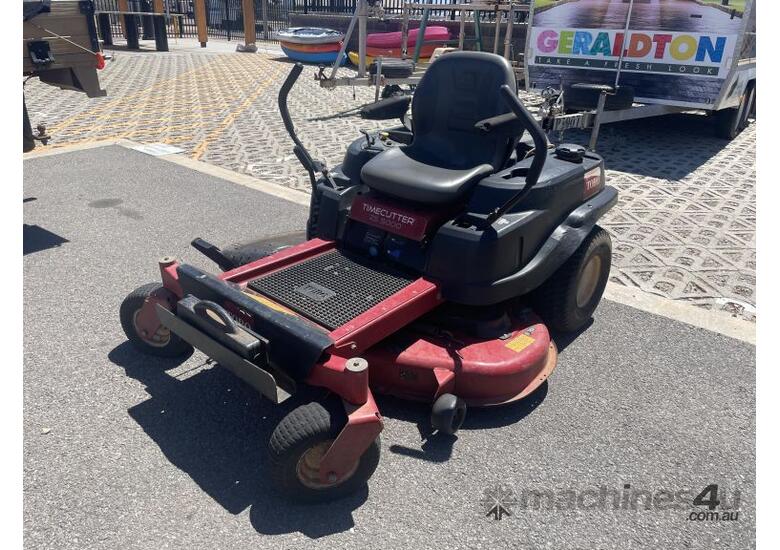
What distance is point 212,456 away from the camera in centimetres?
256

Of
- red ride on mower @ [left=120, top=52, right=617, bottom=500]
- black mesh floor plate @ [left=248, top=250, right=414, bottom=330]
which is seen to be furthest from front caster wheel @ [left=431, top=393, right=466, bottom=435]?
black mesh floor plate @ [left=248, top=250, right=414, bottom=330]

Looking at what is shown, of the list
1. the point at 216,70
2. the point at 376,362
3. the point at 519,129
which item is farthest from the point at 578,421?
the point at 216,70

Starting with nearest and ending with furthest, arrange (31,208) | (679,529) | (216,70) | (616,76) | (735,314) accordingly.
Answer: (679,529) < (735,314) < (31,208) < (616,76) < (216,70)

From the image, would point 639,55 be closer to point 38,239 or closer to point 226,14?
point 38,239

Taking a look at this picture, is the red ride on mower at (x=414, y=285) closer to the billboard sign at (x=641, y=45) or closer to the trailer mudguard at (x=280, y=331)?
the trailer mudguard at (x=280, y=331)

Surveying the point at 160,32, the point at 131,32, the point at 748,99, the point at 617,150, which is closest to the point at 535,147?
the point at 617,150

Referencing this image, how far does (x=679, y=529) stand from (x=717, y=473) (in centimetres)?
44

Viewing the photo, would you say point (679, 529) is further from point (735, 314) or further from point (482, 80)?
point (482, 80)

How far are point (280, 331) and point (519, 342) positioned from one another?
1.29 m

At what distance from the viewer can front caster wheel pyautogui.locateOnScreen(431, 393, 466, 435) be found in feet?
8.32

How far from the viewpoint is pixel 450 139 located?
3568 millimetres

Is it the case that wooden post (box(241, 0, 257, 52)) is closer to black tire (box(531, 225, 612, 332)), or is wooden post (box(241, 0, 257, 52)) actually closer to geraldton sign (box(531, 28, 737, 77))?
geraldton sign (box(531, 28, 737, 77))

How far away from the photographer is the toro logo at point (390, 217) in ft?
10.2

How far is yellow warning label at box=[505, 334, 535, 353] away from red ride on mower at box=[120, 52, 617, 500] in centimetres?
1
